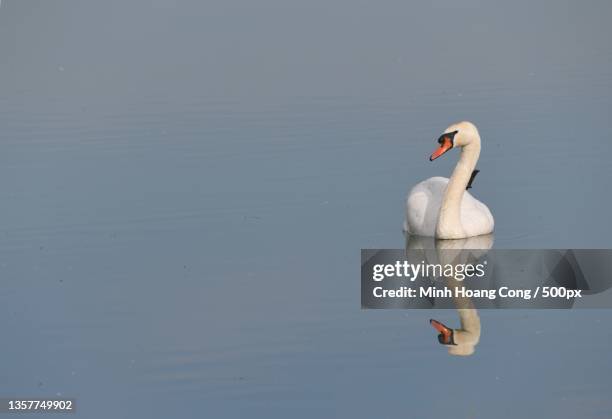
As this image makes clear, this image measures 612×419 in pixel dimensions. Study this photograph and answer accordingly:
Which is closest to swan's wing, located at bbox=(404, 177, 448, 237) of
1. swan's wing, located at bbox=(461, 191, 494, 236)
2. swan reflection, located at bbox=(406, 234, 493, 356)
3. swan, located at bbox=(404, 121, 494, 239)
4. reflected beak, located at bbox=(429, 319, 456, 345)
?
swan, located at bbox=(404, 121, 494, 239)

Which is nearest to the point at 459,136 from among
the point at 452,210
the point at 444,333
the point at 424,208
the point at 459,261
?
the point at 424,208

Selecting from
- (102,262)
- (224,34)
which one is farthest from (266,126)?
(224,34)

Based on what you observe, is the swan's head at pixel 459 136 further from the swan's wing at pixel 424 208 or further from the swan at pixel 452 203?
the swan's wing at pixel 424 208

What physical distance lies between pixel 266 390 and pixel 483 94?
14.6 m

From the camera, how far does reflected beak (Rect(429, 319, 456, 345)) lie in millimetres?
15375

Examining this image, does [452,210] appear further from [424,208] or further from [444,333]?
[444,333]

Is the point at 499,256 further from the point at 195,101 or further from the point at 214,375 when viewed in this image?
the point at 195,101

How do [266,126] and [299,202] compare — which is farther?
[266,126]

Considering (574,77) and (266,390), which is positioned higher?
(574,77)

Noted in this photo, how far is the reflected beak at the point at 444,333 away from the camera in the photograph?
15.4 metres

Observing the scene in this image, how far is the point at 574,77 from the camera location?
29.4 meters

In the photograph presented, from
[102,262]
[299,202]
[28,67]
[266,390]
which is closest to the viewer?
[266,390]

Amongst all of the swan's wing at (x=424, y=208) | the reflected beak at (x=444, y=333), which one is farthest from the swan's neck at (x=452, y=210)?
the reflected beak at (x=444, y=333)

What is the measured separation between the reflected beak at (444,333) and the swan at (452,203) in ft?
12.0
